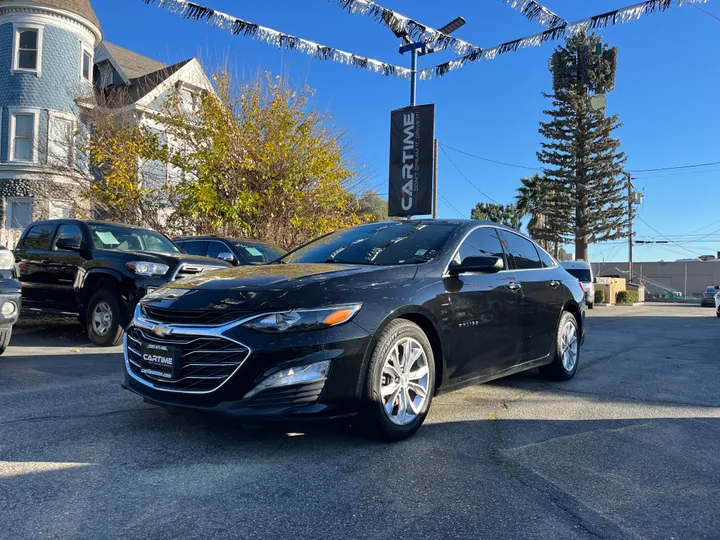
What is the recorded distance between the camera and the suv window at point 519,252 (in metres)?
5.50

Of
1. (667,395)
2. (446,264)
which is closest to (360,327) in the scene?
(446,264)

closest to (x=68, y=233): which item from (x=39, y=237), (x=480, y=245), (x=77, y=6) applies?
(x=39, y=237)

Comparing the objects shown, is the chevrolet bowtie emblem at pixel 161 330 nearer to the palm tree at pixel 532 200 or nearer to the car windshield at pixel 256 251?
the car windshield at pixel 256 251

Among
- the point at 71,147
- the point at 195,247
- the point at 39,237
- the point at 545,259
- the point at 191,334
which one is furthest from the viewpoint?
the point at 71,147

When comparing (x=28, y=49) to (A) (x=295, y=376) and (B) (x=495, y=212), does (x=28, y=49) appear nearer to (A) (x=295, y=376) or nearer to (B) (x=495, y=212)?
(A) (x=295, y=376)

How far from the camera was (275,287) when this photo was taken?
361 cm

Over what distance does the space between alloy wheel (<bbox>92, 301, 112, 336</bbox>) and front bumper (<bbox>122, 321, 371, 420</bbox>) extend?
15.4ft

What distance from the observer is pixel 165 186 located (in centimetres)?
1415

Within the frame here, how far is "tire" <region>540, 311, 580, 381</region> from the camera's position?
6.02 meters

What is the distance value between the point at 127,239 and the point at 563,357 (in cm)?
626

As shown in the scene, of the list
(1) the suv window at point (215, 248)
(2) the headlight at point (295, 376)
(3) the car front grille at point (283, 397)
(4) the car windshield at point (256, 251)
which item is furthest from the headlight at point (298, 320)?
(1) the suv window at point (215, 248)

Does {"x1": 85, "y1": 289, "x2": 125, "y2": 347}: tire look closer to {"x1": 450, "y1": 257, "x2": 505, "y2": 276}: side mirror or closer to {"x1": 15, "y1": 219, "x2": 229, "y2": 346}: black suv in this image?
{"x1": 15, "y1": 219, "x2": 229, "y2": 346}: black suv

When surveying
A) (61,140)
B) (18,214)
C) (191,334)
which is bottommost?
(191,334)

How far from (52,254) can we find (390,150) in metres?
8.38
